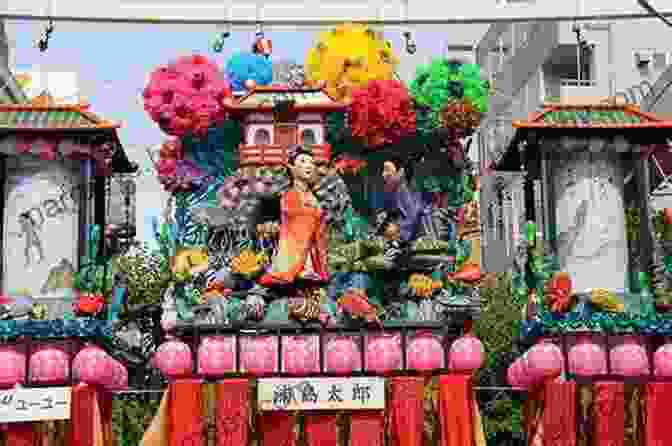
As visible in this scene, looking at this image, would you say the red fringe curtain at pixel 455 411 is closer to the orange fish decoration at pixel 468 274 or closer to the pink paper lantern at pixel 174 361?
the orange fish decoration at pixel 468 274

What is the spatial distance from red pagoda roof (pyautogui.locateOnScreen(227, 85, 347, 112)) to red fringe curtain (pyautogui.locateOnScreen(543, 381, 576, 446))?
5.19 metres

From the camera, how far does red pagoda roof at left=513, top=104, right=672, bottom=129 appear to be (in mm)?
15672

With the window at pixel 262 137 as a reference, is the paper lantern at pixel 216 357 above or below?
below

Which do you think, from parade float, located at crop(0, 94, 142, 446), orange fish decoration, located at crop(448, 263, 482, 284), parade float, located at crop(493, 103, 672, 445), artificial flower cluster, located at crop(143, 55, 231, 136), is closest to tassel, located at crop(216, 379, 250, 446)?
parade float, located at crop(0, 94, 142, 446)

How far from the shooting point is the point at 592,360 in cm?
1402

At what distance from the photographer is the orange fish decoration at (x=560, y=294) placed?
14.3 meters

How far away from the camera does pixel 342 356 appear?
14367 mm

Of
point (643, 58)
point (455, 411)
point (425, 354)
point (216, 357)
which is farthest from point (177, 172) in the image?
point (643, 58)

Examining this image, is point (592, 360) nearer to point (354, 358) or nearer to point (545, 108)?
point (354, 358)

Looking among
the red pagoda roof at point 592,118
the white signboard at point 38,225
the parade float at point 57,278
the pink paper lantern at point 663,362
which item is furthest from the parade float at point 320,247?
the pink paper lantern at point 663,362

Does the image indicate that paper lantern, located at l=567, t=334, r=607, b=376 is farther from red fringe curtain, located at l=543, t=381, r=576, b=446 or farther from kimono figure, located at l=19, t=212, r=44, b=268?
kimono figure, located at l=19, t=212, r=44, b=268

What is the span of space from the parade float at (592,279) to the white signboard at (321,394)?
1847mm

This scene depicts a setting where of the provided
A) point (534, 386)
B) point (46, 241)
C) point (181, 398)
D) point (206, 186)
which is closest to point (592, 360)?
point (534, 386)

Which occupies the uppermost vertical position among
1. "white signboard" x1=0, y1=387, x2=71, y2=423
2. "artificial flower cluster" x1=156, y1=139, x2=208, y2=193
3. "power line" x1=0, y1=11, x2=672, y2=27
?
"power line" x1=0, y1=11, x2=672, y2=27
